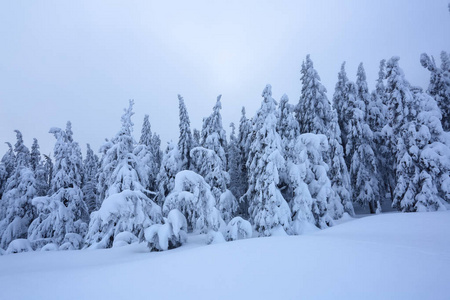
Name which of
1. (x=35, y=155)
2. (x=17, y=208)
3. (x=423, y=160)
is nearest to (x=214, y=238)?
(x=423, y=160)

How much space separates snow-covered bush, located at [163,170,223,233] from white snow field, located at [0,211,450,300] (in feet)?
18.1

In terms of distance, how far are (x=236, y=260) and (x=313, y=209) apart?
46.5 ft

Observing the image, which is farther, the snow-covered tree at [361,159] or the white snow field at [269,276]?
the snow-covered tree at [361,159]

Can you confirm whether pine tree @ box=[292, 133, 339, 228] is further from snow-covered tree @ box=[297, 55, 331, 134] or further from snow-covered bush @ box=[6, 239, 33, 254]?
snow-covered bush @ box=[6, 239, 33, 254]

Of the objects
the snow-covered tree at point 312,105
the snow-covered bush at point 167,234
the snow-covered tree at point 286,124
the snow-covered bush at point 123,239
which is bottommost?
the snow-covered bush at point 123,239

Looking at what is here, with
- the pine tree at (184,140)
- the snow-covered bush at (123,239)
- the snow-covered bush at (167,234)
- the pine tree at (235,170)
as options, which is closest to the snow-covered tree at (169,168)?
the pine tree at (184,140)

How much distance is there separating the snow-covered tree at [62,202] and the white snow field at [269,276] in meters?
16.2

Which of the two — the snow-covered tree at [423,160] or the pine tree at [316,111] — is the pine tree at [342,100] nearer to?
the pine tree at [316,111]

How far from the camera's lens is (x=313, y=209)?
59.6ft

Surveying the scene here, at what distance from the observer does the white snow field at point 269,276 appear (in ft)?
13.3

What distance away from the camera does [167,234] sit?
10961 mm

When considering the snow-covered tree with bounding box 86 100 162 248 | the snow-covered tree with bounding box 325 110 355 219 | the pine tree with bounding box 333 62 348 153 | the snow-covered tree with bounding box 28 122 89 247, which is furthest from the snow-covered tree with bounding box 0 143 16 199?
the pine tree with bounding box 333 62 348 153

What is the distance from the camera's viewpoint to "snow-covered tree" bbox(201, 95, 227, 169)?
24047mm

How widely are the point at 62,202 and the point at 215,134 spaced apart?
14960 mm
